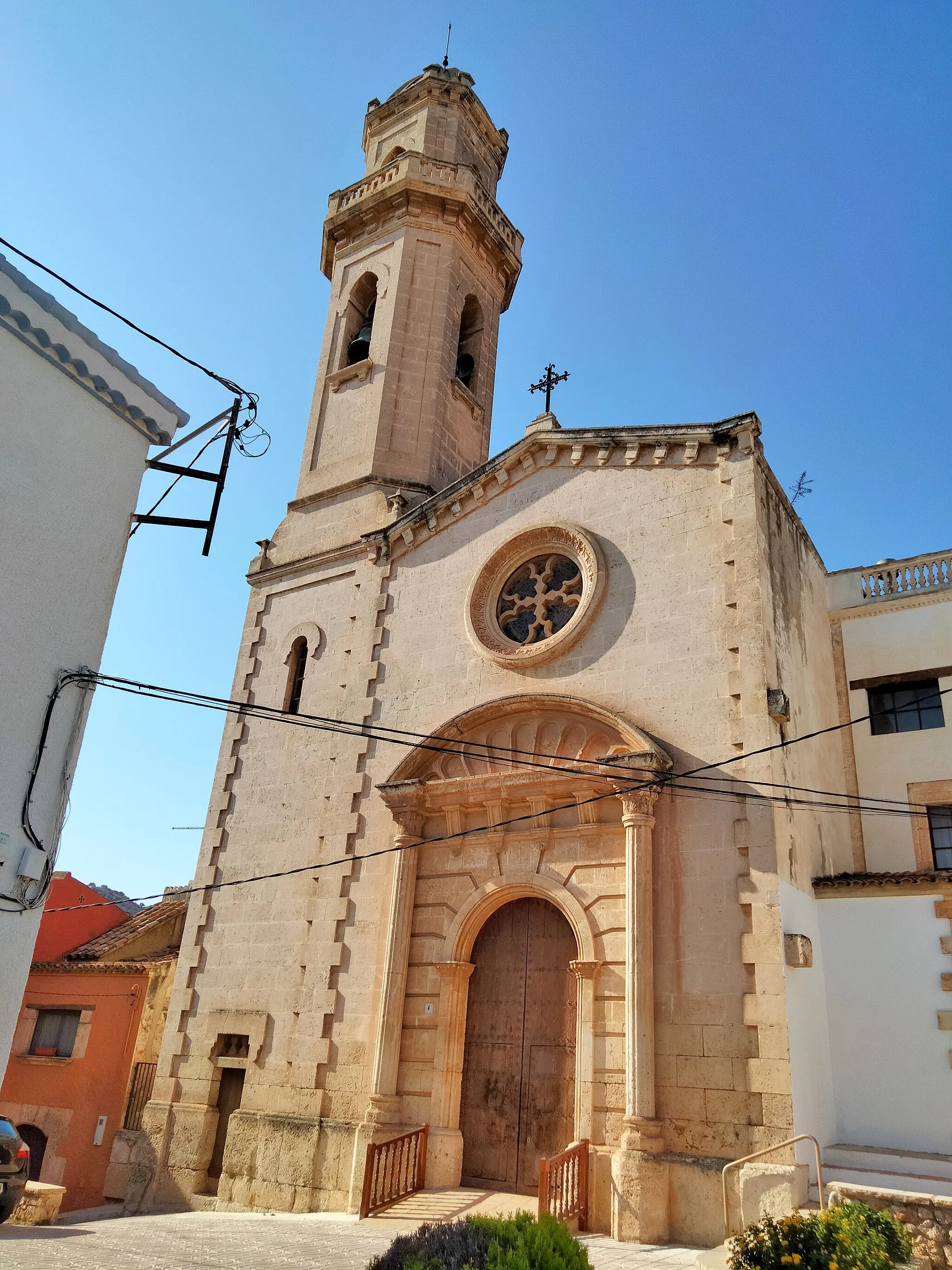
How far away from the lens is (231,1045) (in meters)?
14.0

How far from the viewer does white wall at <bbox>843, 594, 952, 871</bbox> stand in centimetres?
1383

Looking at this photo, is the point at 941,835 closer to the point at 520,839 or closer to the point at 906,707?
the point at 906,707

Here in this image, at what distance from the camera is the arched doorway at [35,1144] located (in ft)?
57.5

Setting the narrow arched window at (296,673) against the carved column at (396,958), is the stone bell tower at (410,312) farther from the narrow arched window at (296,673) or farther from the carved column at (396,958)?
the carved column at (396,958)

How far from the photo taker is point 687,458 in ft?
43.5

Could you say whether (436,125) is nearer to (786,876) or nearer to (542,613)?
(542,613)

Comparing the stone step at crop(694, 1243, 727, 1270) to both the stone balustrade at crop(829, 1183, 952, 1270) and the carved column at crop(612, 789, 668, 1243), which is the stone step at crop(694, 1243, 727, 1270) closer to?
the carved column at crop(612, 789, 668, 1243)

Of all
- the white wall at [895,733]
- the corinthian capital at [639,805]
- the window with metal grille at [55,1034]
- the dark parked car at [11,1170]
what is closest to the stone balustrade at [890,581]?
the white wall at [895,733]

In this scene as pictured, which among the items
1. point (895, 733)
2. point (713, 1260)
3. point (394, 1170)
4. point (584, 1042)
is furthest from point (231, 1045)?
point (895, 733)

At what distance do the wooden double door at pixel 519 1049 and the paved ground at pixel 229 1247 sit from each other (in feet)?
5.03

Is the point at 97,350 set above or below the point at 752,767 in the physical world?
above

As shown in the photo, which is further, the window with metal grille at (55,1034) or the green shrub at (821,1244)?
the window with metal grille at (55,1034)

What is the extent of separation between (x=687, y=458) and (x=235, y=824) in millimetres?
9028

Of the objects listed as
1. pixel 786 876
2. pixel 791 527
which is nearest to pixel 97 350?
pixel 786 876
